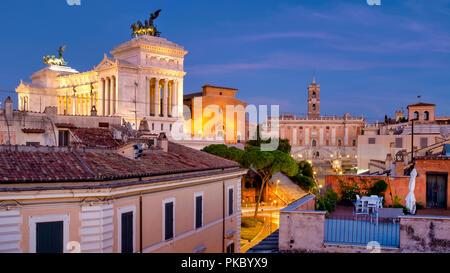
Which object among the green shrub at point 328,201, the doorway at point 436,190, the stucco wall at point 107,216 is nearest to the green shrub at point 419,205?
the doorway at point 436,190

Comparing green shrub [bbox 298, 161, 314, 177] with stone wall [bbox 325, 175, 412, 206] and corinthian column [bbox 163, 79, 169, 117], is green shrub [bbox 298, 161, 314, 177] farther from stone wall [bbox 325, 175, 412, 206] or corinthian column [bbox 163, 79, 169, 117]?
stone wall [bbox 325, 175, 412, 206]

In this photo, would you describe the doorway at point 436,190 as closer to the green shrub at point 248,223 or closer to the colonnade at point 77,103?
the green shrub at point 248,223

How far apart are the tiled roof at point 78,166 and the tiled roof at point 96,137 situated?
456cm

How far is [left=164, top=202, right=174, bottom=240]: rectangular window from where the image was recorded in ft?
40.4

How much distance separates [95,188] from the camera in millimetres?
9461

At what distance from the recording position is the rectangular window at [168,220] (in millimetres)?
12328

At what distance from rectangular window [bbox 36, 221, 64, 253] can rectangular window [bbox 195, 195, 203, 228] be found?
5587mm

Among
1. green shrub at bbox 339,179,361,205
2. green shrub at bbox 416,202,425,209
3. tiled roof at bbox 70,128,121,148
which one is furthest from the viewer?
tiled roof at bbox 70,128,121,148

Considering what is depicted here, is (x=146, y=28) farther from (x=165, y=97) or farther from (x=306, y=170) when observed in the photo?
(x=306, y=170)

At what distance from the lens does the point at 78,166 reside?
10234 millimetres

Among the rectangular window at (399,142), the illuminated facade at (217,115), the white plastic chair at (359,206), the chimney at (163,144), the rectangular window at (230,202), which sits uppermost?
the illuminated facade at (217,115)

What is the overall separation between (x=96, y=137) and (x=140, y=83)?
31921mm

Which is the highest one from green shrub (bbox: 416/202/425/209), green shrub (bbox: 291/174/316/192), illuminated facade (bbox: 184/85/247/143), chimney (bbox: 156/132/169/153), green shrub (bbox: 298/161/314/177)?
illuminated facade (bbox: 184/85/247/143)

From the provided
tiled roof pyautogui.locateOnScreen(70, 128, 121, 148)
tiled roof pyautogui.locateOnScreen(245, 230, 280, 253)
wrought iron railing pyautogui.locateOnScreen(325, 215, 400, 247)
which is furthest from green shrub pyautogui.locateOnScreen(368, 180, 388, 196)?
tiled roof pyautogui.locateOnScreen(70, 128, 121, 148)
